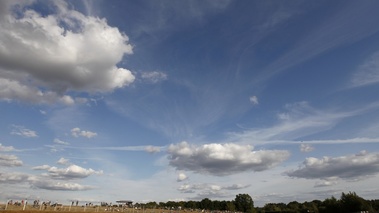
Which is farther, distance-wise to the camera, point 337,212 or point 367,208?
point 337,212

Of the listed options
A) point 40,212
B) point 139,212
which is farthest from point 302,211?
point 40,212

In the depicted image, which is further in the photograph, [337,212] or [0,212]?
[337,212]

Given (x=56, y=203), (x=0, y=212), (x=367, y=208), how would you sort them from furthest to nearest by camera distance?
1. (x=367, y=208)
2. (x=56, y=203)
3. (x=0, y=212)

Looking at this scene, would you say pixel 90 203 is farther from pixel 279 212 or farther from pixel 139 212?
pixel 279 212

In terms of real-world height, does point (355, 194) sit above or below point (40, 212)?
above

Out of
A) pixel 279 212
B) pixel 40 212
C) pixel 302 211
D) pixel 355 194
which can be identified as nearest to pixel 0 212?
pixel 40 212

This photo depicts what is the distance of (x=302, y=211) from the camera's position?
169 meters

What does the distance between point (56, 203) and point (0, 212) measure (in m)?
30.6

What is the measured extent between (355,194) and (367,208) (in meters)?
14.0

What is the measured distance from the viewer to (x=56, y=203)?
270 ft

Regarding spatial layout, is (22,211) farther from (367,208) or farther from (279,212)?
(279,212)

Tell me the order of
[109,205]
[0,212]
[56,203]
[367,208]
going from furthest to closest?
[109,205] → [367,208] → [56,203] → [0,212]

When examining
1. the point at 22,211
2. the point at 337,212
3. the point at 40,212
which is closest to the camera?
the point at 22,211

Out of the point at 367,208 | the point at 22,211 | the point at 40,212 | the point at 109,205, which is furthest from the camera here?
the point at 109,205
